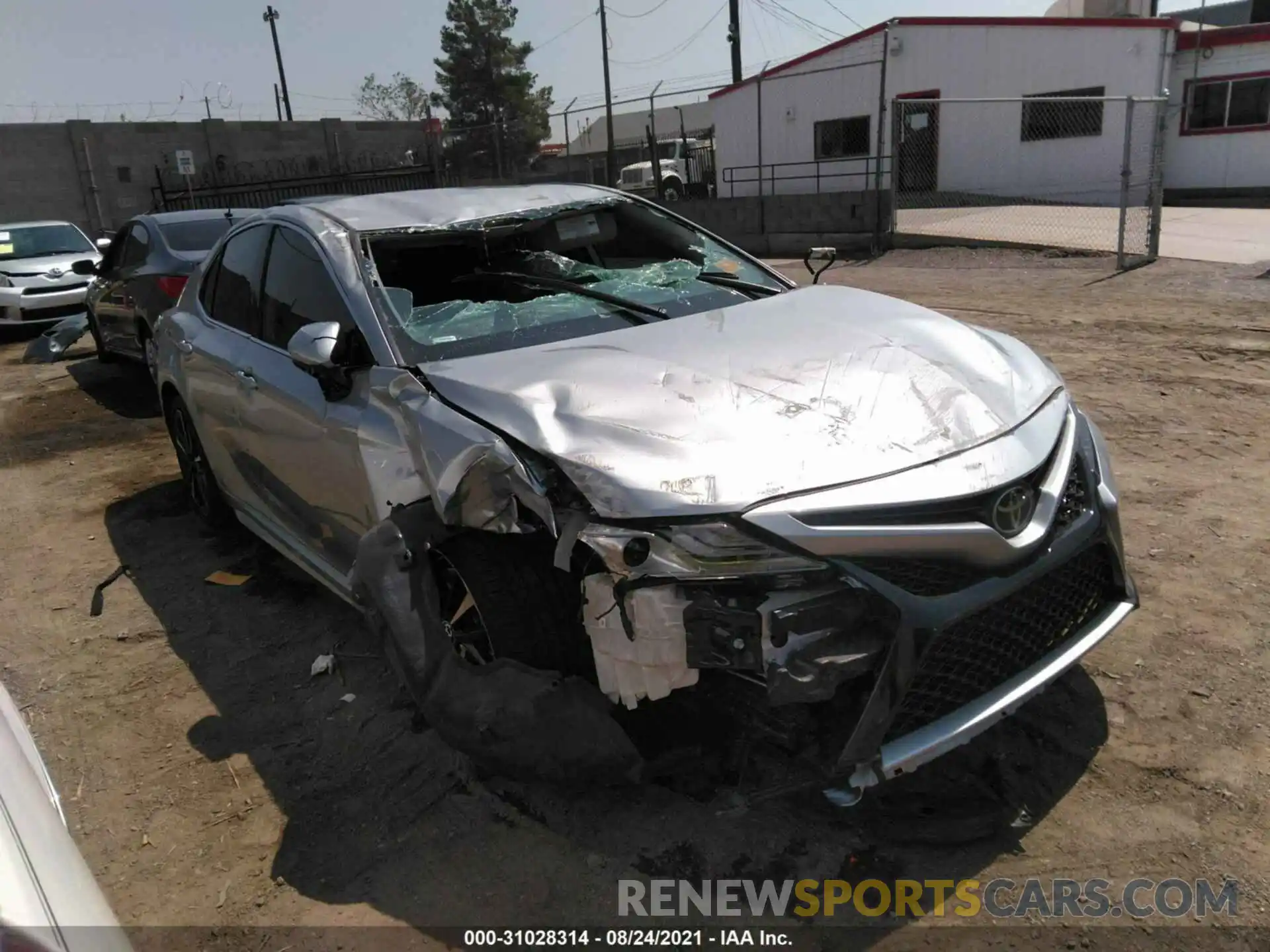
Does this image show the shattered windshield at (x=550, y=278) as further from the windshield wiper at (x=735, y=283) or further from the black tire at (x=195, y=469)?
the black tire at (x=195, y=469)

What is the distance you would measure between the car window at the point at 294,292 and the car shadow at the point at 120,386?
4.25 meters

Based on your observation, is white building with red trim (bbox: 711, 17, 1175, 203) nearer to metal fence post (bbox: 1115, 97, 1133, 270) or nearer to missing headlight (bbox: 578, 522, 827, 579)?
metal fence post (bbox: 1115, 97, 1133, 270)

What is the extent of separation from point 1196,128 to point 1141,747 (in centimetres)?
2424

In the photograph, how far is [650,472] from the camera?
2.33 metres

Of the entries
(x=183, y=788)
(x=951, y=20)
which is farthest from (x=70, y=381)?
(x=951, y=20)

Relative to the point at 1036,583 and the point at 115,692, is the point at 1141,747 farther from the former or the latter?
the point at 115,692

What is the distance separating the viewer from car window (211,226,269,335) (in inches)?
163

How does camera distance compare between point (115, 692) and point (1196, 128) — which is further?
point (1196, 128)

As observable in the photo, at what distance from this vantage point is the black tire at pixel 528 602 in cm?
262

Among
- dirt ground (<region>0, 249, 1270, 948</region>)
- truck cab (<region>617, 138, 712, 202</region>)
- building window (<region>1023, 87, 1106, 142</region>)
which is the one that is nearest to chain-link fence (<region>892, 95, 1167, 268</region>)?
building window (<region>1023, 87, 1106, 142</region>)

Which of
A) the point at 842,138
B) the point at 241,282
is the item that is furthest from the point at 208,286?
the point at 842,138

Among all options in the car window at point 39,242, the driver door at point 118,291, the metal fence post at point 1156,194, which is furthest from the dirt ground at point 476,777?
the car window at point 39,242

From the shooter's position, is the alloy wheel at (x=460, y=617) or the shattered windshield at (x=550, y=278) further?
the shattered windshield at (x=550, y=278)

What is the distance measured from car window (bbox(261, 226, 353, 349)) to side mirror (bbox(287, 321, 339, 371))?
0.18 m
